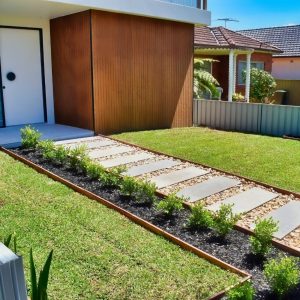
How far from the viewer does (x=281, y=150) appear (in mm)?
8906

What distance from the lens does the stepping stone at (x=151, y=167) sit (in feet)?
22.3

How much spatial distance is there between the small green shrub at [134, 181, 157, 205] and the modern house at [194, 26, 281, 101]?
1138 centimetres

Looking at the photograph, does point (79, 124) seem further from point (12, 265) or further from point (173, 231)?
point (12, 265)

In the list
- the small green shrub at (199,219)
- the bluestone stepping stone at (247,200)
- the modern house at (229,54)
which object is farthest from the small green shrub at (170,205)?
the modern house at (229,54)

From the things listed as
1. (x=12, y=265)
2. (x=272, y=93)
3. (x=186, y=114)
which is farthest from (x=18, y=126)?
(x=272, y=93)

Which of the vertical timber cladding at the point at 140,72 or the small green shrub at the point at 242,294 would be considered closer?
the small green shrub at the point at 242,294

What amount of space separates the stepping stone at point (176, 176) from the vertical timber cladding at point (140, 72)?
367 cm

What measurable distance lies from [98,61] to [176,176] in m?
4.30

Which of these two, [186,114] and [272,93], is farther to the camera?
[272,93]

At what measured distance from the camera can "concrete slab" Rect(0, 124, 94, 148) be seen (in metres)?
8.42

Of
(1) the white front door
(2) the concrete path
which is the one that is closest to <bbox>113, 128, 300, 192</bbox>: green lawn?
(2) the concrete path

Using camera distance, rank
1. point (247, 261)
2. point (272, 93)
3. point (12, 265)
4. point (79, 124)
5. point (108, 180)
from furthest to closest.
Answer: point (272, 93) → point (79, 124) → point (108, 180) → point (247, 261) → point (12, 265)

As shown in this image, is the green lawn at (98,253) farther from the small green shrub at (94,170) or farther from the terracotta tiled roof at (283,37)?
the terracotta tiled roof at (283,37)

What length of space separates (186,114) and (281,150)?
392 cm
